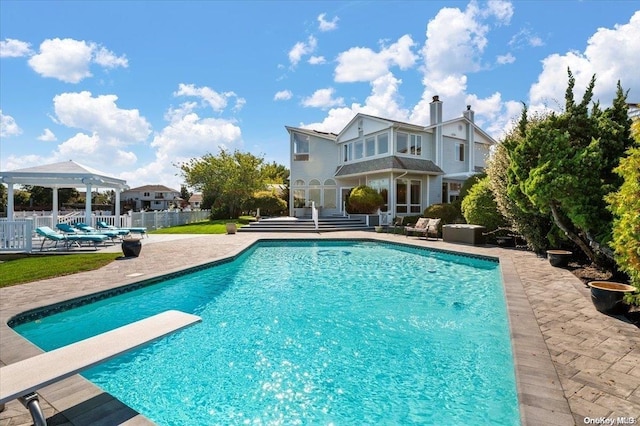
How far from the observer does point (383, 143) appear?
80.9 feet

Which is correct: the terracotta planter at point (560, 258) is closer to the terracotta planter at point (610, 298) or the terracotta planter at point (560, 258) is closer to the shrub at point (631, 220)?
the terracotta planter at point (610, 298)

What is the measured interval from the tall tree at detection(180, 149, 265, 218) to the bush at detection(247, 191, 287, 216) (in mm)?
676

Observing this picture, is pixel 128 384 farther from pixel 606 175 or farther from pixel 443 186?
pixel 443 186

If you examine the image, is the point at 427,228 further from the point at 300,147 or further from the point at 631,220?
the point at 300,147

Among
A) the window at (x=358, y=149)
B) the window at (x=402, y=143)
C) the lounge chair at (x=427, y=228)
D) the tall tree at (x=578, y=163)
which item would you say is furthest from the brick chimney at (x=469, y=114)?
the tall tree at (x=578, y=163)

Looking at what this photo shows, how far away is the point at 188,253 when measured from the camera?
12680 millimetres

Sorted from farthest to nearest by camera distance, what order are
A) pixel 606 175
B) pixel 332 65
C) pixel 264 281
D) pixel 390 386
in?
pixel 332 65 → pixel 264 281 → pixel 606 175 → pixel 390 386

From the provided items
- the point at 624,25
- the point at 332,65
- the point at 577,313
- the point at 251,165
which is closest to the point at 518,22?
the point at 624,25

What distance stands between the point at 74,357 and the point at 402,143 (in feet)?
78.1

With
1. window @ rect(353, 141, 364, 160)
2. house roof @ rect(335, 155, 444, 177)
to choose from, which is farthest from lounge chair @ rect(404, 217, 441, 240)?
window @ rect(353, 141, 364, 160)

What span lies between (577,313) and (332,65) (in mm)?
17251

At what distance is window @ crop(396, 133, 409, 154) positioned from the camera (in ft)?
78.3

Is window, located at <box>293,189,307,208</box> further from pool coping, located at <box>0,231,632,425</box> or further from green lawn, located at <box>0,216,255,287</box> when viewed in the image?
pool coping, located at <box>0,231,632,425</box>

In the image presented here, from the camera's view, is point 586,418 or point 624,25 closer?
point 586,418
